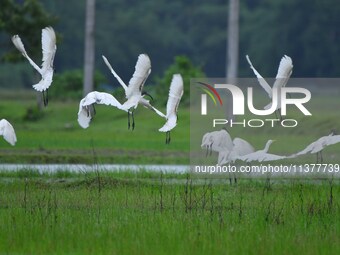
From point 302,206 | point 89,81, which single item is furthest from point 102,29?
point 302,206

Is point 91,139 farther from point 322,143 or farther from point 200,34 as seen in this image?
point 200,34

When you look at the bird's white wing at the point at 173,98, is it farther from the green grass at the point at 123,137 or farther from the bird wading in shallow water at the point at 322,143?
the green grass at the point at 123,137

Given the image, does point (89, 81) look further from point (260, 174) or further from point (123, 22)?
point (123, 22)

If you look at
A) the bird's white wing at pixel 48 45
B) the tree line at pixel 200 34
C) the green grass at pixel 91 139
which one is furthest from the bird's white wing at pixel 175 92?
the tree line at pixel 200 34

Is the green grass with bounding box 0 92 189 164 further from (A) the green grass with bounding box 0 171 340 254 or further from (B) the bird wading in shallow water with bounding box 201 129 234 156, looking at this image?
(A) the green grass with bounding box 0 171 340 254

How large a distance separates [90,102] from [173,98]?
0.89 metres

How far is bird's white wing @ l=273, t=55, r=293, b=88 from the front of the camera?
12.8 meters

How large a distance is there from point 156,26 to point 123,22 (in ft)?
4.76

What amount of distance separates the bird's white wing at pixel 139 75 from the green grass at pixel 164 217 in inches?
40.7

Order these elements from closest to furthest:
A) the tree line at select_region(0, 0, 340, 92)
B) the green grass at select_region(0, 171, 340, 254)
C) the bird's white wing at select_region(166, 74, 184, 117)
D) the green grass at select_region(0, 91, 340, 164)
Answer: the green grass at select_region(0, 171, 340, 254), the bird's white wing at select_region(166, 74, 184, 117), the green grass at select_region(0, 91, 340, 164), the tree line at select_region(0, 0, 340, 92)

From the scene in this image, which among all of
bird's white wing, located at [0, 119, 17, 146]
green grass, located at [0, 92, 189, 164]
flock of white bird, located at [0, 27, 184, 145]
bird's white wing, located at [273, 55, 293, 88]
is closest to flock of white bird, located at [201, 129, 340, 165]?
flock of white bird, located at [0, 27, 184, 145]

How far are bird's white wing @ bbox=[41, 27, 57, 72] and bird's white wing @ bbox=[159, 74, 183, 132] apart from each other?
1.43m

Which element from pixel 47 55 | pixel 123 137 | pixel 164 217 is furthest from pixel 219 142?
pixel 123 137

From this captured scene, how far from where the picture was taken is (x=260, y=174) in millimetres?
13945
